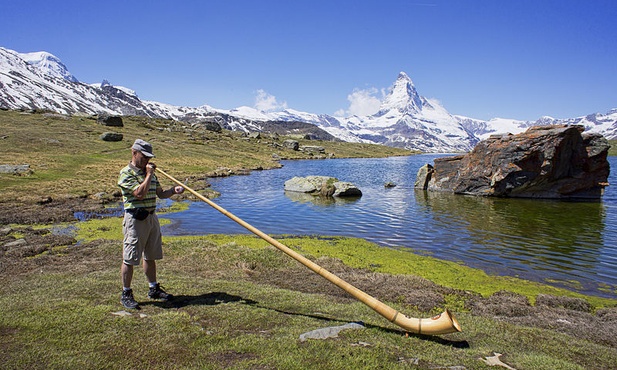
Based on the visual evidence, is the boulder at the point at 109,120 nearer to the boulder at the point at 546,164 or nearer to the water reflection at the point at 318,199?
the water reflection at the point at 318,199

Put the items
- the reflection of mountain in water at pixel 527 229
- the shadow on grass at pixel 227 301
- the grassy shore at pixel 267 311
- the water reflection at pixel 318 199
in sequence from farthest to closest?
the water reflection at pixel 318 199 < the reflection of mountain in water at pixel 527 229 < the shadow on grass at pixel 227 301 < the grassy shore at pixel 267 311

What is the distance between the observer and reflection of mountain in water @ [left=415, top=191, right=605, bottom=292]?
1866 cm

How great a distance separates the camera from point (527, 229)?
84.3ft

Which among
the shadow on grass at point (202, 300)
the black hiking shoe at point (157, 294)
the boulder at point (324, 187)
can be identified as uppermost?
the boulder at point (324, 187)

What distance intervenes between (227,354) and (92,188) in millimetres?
39314

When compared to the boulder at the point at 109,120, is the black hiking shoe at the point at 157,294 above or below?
below

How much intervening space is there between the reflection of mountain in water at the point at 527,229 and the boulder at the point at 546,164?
2.22m

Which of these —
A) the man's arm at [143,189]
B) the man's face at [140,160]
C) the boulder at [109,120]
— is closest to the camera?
the man's arm at [143,189]

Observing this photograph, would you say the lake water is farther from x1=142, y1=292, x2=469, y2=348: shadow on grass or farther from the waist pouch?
the waist pouch

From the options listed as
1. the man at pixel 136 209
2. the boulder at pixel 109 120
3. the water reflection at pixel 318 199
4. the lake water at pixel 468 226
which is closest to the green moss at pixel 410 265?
the lake water at pixel 468 226

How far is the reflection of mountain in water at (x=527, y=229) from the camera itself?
18.7 metres

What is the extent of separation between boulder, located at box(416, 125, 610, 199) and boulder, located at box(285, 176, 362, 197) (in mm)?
15898

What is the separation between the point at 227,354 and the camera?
7145 millimetres

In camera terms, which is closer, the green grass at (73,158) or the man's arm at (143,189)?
the man's arm at (143,189)
